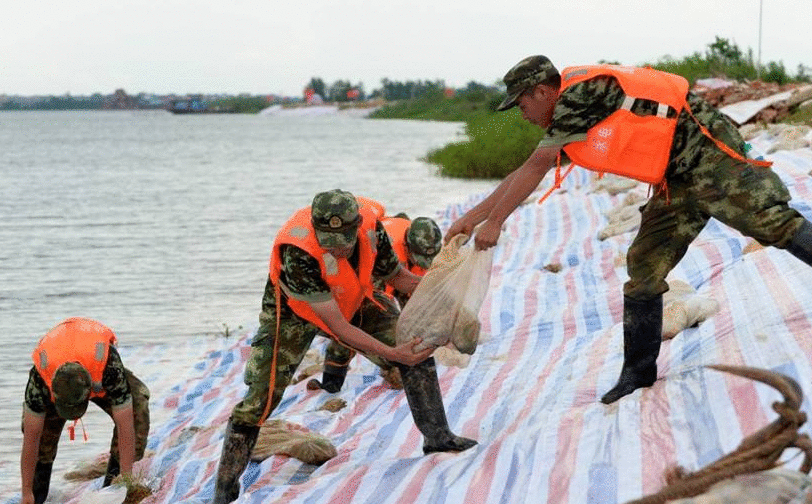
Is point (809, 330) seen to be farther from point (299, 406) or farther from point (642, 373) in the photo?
point (299, 406)

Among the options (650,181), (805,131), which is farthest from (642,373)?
(805,131)

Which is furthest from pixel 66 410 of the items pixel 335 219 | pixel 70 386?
pixel 335 219

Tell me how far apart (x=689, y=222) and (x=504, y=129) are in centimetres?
2221

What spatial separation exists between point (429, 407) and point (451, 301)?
55 cm

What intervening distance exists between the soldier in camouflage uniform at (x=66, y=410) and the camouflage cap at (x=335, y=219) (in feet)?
4.63

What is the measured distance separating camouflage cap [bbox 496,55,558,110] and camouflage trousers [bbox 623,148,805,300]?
714 millimetres

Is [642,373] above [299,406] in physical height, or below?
above

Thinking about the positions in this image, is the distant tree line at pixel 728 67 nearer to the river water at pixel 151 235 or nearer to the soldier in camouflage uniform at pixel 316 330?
the river water at pixel 151 235

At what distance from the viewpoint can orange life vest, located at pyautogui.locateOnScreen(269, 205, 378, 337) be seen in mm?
4711

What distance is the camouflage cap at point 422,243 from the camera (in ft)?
22.0

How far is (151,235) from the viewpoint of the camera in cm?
2011

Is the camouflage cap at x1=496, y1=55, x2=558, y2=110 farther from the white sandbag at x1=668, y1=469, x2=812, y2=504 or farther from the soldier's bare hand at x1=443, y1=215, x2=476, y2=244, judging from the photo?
the white sandbag at x1=668, y1=469, x2=812, y2=504

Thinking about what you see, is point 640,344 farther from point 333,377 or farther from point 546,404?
point 333,377

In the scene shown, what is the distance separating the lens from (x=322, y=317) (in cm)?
472
